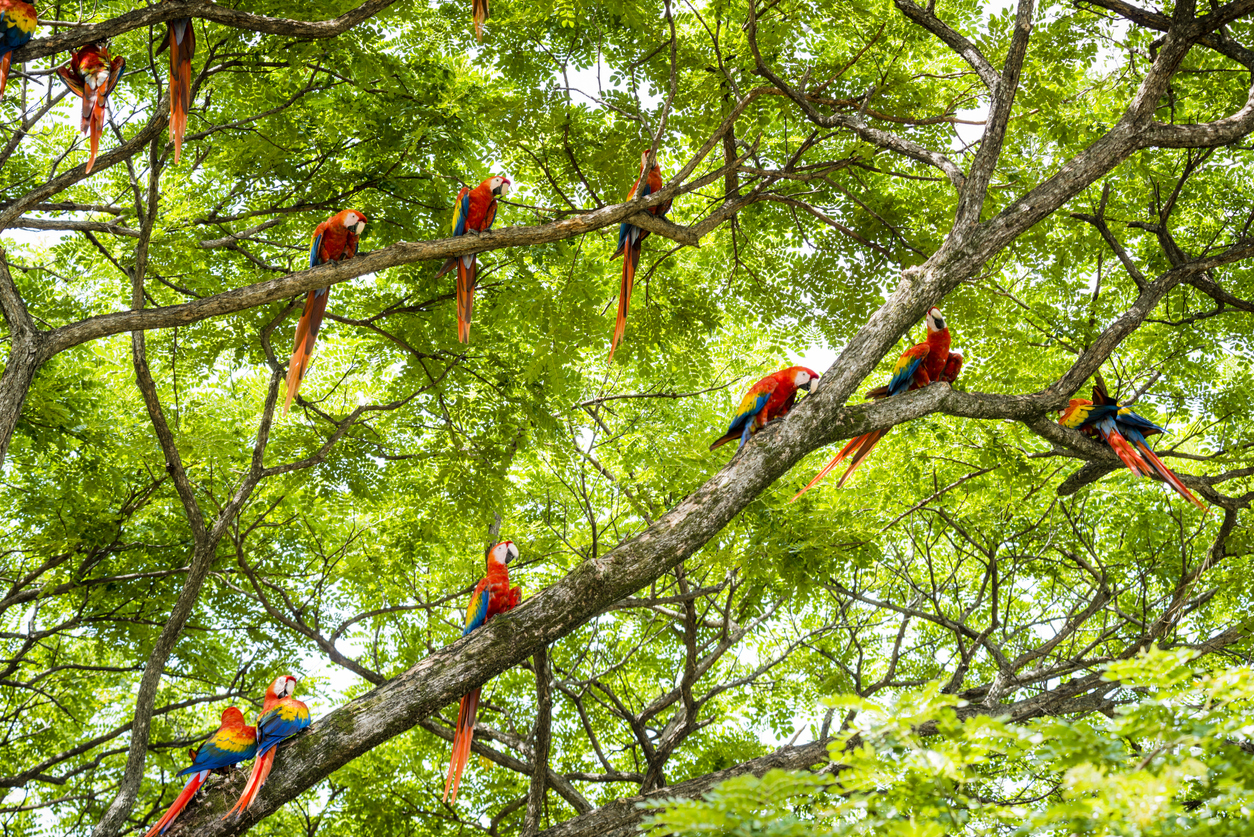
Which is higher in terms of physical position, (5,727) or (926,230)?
(926,230)

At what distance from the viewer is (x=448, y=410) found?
5859 mm

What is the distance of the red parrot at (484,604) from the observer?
3.95 m

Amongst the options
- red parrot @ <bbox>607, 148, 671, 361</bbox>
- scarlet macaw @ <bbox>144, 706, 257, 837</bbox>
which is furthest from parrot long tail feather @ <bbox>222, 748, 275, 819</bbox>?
red parrot @ <bbox>607, 148, 671, 361</bbox>

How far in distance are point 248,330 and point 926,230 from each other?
4.06 m

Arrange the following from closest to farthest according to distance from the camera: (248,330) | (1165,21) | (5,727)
→ 1. (1165,21)
2. (248,330)
3. (5,727)

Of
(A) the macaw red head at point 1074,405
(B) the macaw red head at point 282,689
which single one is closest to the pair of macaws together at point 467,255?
(B) the macaw red head at point 282,689

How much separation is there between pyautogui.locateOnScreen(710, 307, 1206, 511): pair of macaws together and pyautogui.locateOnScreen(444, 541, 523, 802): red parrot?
1.17 meters

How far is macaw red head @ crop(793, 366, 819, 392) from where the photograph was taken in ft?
13.5

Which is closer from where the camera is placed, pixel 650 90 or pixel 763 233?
pixel 650 90

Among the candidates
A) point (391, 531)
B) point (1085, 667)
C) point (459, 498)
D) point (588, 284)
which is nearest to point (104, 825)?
point (459, 498)

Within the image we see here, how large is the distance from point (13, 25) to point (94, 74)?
26.9 inches

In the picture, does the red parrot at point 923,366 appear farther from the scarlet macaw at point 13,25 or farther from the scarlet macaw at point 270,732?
the scarlet macaw at point 13,25

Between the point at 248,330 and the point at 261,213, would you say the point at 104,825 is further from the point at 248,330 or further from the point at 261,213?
the point at 261,213

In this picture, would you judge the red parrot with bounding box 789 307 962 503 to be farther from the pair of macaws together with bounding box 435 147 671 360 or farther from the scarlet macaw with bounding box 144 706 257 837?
the scarlet macaw with bounding box 144 706 257 837
